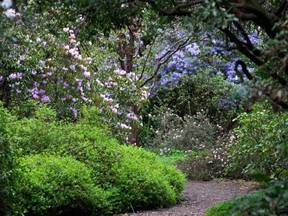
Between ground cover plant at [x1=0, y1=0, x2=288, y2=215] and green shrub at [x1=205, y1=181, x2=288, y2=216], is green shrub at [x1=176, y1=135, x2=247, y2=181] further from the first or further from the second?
green shrub at [x1=205, y1=181, x2=288, y2=216]

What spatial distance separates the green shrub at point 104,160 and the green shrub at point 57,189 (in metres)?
0.38

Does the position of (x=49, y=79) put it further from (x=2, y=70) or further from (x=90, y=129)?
(x=90, y=129)

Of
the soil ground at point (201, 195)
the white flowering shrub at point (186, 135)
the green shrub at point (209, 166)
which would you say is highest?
the white flowering shrub at point (186, 135)

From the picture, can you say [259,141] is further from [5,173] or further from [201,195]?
[5,173]

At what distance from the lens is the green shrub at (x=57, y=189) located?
668 cm

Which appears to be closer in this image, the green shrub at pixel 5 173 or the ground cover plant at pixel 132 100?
the ground cover plant at pixel 132 100

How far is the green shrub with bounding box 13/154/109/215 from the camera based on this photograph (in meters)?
6.68

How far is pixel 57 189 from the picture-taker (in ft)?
22.6

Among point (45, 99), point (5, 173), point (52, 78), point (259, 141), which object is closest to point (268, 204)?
point (5, 173)

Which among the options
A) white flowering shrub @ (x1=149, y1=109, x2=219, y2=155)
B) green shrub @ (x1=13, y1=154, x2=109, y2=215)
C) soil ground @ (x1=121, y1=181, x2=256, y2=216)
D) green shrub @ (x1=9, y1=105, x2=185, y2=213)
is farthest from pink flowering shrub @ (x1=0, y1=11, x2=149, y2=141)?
white flowering shrub @ (x1=149, y1=109, x2=219, y2=155)

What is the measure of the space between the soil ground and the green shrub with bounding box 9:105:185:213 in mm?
234

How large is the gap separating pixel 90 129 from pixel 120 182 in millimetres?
1081

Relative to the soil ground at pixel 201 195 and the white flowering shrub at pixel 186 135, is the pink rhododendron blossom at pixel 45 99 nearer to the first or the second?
the soil ground at pixel 201 195

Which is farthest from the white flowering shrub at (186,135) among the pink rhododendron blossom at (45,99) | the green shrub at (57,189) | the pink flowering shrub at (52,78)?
the green shrub at (57,189)
